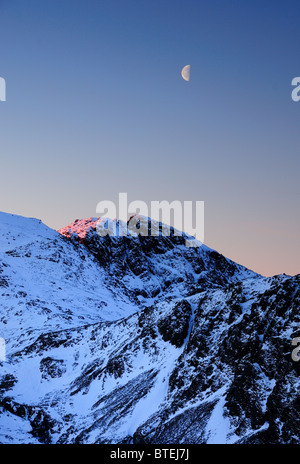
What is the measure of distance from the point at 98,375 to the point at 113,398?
883 centimetres

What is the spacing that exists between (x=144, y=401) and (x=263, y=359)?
62.0 ft

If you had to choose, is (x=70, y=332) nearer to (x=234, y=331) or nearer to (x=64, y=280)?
(x=234, y=331)

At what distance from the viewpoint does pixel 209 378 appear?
2464 inches

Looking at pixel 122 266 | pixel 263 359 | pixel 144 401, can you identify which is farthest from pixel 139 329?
pixel 122 266

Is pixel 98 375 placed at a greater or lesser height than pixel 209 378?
lesser

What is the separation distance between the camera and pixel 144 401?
65438mm

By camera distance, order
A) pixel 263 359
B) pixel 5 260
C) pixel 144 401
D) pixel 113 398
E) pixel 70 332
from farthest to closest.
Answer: pixel 5 260 < pixel 70 332 < pixel 113 398 < pixel 144 401 < pixel 263 359

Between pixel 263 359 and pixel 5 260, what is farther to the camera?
pixel 5 260

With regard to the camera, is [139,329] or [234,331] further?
[139,329]

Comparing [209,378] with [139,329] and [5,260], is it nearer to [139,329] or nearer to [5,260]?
[139,329]
